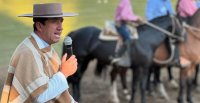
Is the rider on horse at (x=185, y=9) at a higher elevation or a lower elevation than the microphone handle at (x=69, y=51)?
lower

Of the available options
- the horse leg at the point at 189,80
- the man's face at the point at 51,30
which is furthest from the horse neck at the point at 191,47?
the man's face at the point at 51,30

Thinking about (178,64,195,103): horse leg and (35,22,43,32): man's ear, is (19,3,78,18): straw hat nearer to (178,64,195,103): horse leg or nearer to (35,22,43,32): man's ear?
(35,22,43,32): man's ear

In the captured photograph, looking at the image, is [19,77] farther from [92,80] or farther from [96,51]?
[92,80]

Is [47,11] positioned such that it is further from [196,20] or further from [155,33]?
[196,20]

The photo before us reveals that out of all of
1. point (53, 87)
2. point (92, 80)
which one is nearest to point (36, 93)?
point (53, 87)

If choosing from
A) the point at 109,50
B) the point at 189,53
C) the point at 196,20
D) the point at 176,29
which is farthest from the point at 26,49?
the point at 196,20

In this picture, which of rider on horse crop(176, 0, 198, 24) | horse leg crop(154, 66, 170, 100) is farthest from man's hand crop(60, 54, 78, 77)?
rider on horse crop(176, 0, 198, 24)

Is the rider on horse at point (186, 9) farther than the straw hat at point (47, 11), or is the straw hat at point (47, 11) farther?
the rider on horse at point (186, 9)

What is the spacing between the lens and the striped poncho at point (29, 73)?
9.42 ft

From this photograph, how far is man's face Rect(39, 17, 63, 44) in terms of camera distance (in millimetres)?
2994

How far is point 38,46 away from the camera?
2988 mm

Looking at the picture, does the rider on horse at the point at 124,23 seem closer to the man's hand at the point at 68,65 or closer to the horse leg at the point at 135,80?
the horse leg at the point at 135,80

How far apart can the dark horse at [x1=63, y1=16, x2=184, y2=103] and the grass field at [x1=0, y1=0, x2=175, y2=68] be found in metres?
2.34

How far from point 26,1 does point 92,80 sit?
2.72 meters
